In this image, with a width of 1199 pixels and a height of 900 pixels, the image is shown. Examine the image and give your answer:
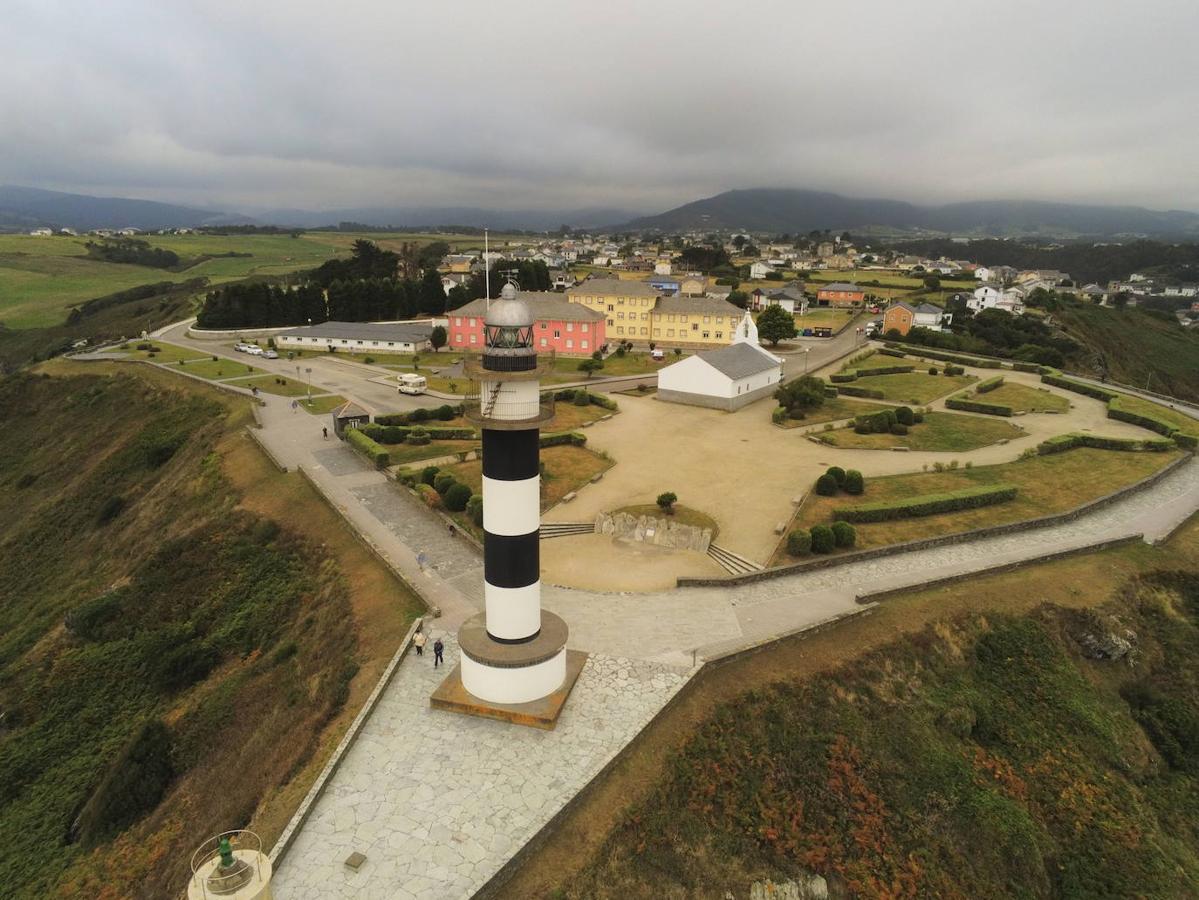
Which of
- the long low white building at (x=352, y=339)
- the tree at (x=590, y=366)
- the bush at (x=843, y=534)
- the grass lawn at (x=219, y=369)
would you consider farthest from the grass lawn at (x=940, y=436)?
the grass lawn at (x=219, y=369)

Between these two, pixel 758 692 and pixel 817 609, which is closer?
pixel 758 692

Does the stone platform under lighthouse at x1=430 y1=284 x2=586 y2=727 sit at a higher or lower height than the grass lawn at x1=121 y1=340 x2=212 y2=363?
higher

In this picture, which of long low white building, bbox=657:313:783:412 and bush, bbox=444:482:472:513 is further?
long low white building, bbox=657:313:783:412

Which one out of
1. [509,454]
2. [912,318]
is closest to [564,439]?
[509,454]

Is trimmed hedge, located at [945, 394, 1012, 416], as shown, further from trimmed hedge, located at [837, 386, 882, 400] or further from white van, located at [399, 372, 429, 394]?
white van, located at [399, 372, 429, 394]

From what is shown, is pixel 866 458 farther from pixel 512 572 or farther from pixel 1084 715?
pixel 512 572

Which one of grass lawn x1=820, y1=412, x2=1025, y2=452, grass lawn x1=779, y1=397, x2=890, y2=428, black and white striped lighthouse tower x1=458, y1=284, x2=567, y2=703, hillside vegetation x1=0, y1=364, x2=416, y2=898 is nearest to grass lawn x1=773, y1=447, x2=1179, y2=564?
grass lawn x1=820, y1=412, x2=1025, y2=452

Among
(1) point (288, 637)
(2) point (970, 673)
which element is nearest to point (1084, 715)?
(2) point (970, 673)
